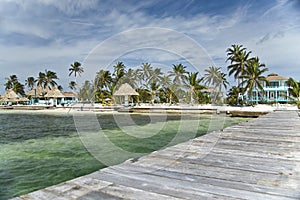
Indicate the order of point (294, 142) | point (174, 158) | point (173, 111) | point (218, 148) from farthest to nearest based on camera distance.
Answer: point (173, 111) < point (294, 142) < point (218, 148) < point (174, 158)

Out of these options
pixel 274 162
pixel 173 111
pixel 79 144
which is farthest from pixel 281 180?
pixel 173 111

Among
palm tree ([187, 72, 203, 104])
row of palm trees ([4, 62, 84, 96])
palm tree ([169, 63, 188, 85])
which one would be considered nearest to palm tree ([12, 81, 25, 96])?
row of palm trees ([4, 62, 84, 96])

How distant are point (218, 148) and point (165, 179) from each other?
6.47 feet

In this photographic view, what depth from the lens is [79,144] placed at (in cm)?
891

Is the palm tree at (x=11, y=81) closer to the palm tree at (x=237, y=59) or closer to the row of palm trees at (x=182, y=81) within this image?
the row of palm trees at (x=182, y=81)

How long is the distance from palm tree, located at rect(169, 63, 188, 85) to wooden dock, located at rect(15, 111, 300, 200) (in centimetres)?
3545

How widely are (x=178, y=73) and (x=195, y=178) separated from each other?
37.2 m

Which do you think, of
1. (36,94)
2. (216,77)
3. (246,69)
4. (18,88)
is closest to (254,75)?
(246,69)

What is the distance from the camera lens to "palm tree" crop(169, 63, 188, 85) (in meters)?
38.9

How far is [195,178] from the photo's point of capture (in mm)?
2527

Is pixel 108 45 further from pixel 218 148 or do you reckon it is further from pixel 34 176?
pixel 218 148

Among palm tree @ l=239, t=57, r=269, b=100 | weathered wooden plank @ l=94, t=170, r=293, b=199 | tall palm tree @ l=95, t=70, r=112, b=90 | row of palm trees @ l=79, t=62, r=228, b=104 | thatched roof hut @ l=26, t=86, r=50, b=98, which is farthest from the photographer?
thatched roof hut @ l=26, t=86, r=50, b=98

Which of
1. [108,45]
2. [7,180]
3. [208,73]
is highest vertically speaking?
[208,73]

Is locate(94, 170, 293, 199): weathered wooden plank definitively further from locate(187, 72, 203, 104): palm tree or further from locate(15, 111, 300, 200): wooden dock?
locate(187, 72, 203, 104): palm tree
